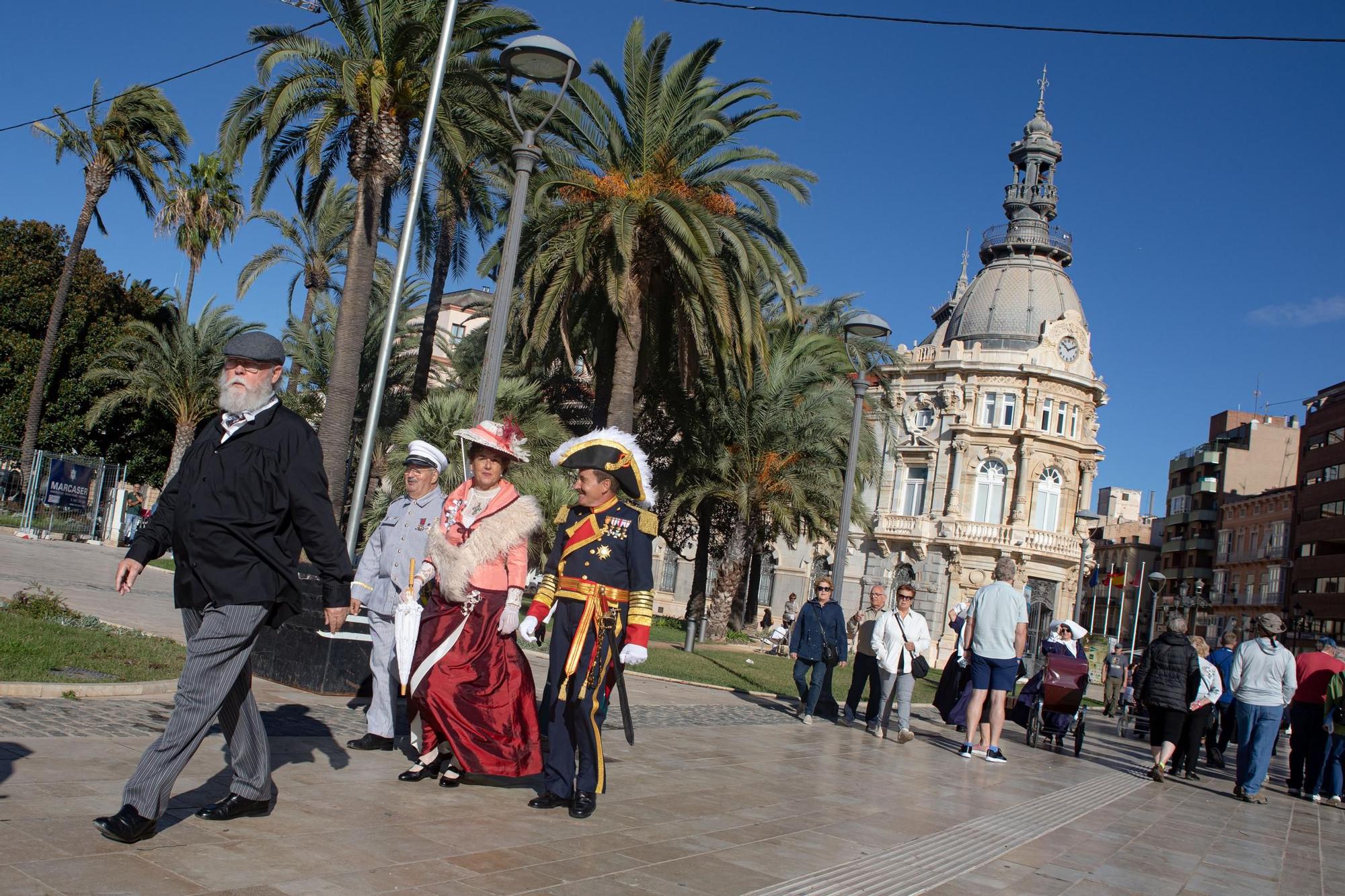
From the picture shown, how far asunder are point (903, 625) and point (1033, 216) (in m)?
54.0

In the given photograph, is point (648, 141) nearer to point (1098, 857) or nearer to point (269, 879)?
point (1098, 857)

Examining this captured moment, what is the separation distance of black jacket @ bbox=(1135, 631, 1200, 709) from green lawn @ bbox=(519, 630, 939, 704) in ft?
14.2

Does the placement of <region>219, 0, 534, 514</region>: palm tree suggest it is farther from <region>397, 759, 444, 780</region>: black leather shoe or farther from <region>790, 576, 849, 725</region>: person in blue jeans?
<region>397, 759, 444, 780</region>: black leather shoe

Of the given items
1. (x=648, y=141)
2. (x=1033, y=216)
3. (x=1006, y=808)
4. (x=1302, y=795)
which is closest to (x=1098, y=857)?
(x=1006, y=808)

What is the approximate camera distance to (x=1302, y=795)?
1205 centimetres

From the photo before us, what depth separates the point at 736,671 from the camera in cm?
1939

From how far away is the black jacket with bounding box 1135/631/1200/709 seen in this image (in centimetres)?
1175

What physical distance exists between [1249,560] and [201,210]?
218 feet

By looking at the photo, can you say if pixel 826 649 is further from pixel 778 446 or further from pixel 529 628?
pixel 778 446

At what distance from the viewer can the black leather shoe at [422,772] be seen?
6207mm

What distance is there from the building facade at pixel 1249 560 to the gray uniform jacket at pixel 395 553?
228 feet

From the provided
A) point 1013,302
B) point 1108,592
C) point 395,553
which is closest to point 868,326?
point 395,553

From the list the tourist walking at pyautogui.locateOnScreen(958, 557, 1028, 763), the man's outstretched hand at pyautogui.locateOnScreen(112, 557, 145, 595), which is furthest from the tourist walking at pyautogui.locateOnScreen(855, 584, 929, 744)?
the man's outstretched hand at pyautogui.locateOnScreen(112, 557, 145, 595)

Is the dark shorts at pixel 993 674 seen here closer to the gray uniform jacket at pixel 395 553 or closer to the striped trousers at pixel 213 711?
the gray uniform jacket at pixel 395 553
